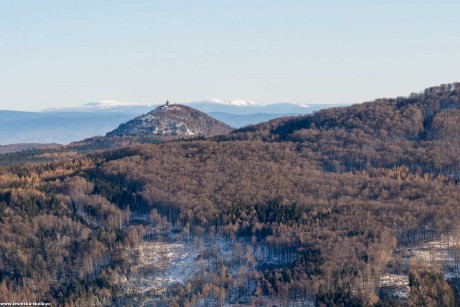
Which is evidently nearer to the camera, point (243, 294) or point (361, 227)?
point (243, 294)

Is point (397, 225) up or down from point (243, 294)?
up

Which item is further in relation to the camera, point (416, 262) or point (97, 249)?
point (97, 249)

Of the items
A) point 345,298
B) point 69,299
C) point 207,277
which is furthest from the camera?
point 207,277

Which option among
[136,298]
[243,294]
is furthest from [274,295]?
[136,298]

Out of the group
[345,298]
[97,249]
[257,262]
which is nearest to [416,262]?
[345,298]

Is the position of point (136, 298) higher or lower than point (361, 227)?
lower

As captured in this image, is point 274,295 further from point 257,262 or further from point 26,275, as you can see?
point 26,275

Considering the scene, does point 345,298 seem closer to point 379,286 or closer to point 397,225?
point 379,286

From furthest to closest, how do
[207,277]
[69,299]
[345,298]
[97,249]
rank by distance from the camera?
[97,249] → [207,277] → [69,299] → [345,298]

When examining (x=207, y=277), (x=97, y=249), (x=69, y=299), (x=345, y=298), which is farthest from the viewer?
(x=97, y=249)
